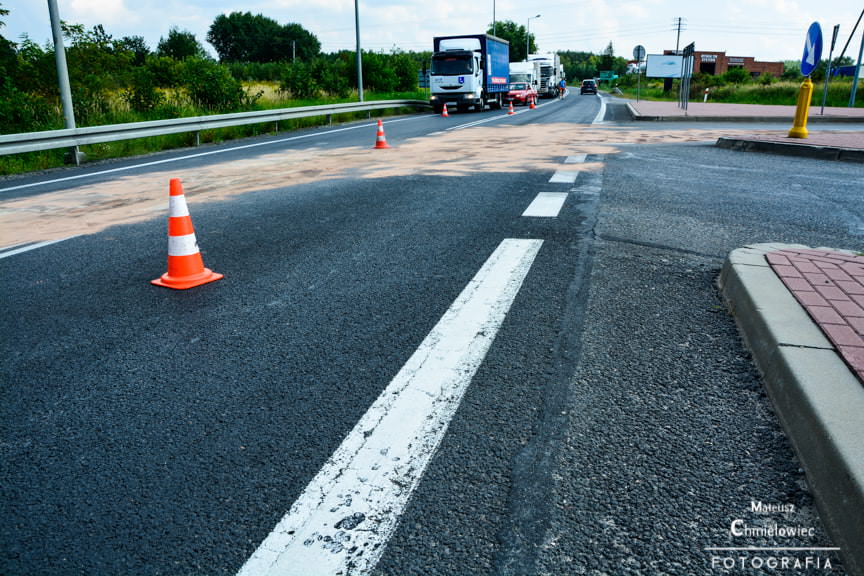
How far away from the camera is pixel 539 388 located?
112 inches

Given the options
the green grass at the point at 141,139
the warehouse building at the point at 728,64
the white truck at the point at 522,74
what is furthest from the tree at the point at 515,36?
the green grass at the point at 141,139

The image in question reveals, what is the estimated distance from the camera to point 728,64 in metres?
125

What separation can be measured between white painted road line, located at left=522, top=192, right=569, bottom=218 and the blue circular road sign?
27.3 feet

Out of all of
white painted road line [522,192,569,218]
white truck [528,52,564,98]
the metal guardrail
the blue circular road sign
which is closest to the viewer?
white painted road line [522,192,569,218]

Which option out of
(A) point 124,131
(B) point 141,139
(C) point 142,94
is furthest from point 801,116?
(C) point 142,94

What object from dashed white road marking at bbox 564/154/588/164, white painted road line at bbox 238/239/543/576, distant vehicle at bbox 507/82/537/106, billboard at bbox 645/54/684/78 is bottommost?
white painted road line at bbox 238/239/543/576

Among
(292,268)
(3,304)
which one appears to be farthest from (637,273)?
(3,304)

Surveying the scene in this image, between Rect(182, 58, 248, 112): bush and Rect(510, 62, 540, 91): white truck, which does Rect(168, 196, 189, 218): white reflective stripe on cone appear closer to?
Rect(182, 58, 248, 112): bush

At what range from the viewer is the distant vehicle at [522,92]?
39156mm

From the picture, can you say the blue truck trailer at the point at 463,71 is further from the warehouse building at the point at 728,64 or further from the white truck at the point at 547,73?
the warehouse building at the point at 728,64

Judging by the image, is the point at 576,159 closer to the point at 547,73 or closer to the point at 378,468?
the point at 378,468

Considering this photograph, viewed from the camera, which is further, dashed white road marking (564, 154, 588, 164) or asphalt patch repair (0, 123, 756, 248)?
dashed white road marking (564, 154, 588, 164)

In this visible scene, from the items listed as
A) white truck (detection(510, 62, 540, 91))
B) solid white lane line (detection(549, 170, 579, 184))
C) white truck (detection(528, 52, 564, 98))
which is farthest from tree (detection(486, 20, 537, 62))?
solid white lane line (detection(549, 170, 579, 184))

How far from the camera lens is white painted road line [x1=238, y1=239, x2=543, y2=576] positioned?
1.86m
